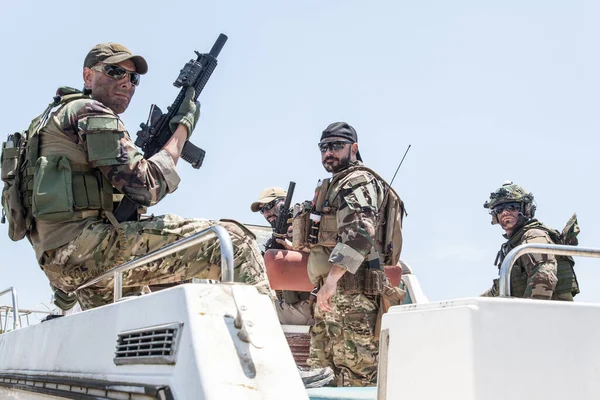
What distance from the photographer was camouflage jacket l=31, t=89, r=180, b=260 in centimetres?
392

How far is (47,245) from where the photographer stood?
4.05 metres

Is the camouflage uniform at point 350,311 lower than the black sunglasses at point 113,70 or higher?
lower

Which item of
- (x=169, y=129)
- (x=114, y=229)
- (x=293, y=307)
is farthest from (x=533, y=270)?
(x=114, y=229)

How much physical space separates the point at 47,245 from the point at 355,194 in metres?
2.04

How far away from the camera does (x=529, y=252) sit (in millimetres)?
2447

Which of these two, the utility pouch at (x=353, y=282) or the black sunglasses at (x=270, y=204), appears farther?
the black sunglasses at (x=270, y=204)

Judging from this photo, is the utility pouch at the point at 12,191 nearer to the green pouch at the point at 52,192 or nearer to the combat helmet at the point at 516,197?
the green pouch at the point at 52,192

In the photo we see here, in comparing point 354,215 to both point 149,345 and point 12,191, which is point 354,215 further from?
point 149,345

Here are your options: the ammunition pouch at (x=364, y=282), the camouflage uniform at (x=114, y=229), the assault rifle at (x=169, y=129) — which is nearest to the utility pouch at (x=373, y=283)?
the ammunition pouch at (x=364, y=282)

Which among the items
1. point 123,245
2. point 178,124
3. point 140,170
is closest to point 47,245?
point 123,245

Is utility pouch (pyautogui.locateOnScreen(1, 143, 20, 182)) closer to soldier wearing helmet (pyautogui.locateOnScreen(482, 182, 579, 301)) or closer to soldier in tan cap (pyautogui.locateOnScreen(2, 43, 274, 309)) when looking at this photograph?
soldier in tan cap (pyautogui.locateOnScreen(2, 43, 274, 309))

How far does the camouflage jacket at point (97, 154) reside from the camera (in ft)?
12.8

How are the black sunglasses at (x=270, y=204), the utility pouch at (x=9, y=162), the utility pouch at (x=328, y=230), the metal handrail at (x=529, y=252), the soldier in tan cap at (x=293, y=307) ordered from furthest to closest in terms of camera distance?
1. the black sunglasses at (x=270, y=204)
2. the soldier in tan cap at (x=293, y=307)
3. the utility pouch at (x=328, y=230)
4. the utility pouch at (x=9, y=162)
5. the metal handrail at (x=529, y=252)

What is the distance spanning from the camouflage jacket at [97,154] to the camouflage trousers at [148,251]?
0.10 meters
